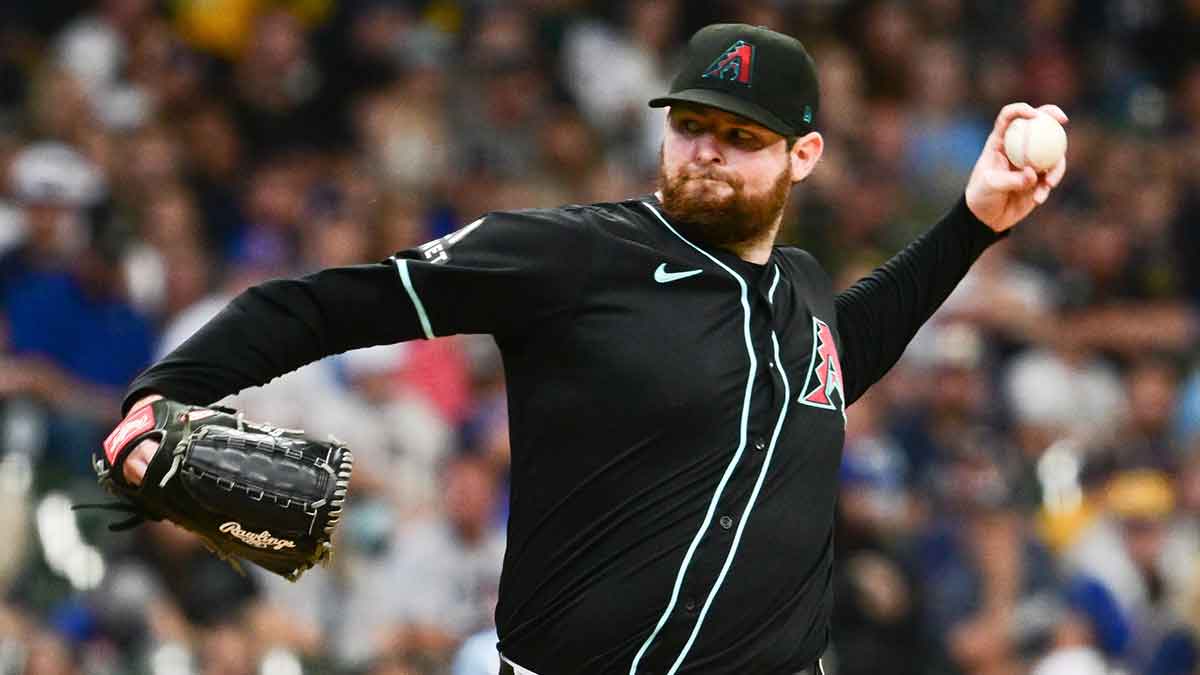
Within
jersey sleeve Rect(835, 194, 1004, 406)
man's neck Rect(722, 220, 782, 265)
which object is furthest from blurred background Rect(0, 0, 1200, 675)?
man's neck Rect(722, 220, 782, 265)

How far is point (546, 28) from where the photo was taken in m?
10.9

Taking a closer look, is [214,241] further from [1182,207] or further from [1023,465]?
[1182,207]

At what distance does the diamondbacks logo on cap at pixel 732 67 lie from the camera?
12.5 feet

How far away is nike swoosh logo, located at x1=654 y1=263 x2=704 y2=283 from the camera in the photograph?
3.76 m

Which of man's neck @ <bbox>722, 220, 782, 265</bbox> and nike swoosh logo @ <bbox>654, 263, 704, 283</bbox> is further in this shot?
man's neck @ <bbox>722, 220, 782, 265</bbox>

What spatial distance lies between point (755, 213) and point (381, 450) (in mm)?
4479

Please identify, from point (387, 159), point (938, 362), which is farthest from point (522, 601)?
point (387, 159)

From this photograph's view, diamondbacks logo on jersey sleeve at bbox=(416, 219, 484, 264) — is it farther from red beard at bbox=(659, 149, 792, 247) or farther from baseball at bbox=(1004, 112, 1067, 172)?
baseball at bbox=(1004, 112, 1067, 172)

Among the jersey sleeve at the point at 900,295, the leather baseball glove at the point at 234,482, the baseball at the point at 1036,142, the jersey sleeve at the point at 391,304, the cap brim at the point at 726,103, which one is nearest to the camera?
the leather baseball glove at the point at 234,482

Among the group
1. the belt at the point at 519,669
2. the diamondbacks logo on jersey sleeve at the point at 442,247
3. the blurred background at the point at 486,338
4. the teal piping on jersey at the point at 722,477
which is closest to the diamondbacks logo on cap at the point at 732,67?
the teal piping on jersey at the point at 722,477

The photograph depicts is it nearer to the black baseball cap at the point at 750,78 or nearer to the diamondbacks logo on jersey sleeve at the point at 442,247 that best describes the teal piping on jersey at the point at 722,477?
the black baseball cap at the point at 750,78

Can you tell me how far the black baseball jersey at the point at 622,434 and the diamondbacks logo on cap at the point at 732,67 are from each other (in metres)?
0.34

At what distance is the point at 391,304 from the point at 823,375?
97 centimetres

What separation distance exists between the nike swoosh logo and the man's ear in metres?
0.37
